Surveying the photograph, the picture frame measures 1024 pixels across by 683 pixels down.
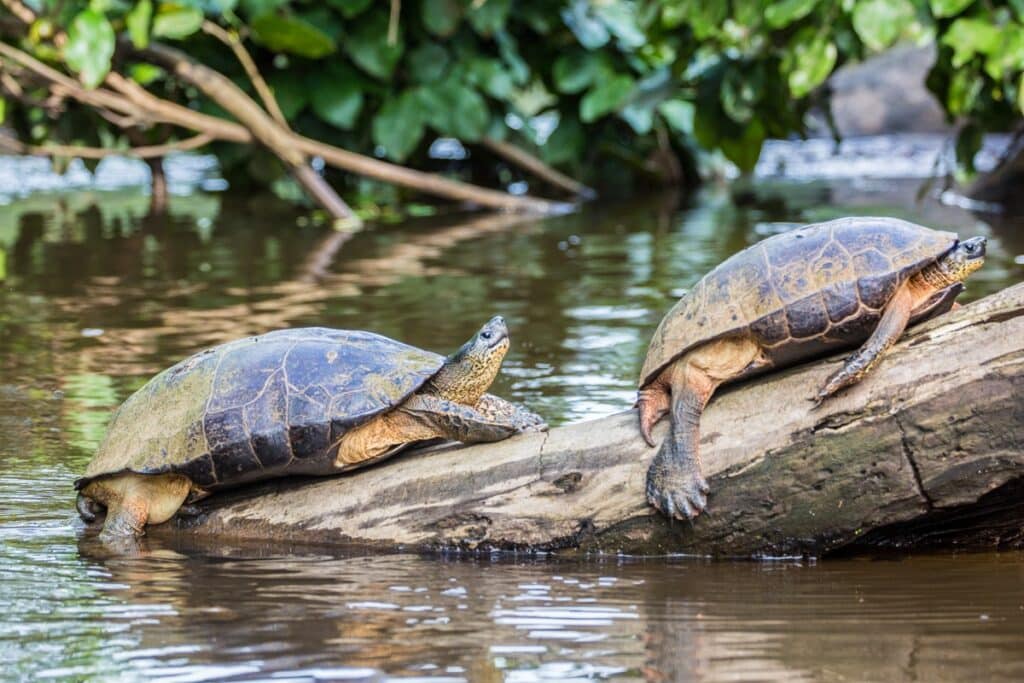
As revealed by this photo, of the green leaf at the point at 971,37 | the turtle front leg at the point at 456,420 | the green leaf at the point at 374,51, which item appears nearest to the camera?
the turtle front leg at the point at 456,420

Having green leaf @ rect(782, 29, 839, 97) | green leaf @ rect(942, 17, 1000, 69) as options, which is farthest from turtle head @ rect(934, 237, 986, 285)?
green leaf @ rect(782, 29, 839, 97)

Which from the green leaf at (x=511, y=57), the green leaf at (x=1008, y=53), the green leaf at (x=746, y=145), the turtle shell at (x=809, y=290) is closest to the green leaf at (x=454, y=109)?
the green leaf at (x=511, y=57)

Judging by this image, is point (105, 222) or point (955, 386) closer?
point (955, 386)

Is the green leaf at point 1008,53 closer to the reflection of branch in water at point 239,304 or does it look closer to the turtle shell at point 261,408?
the reflection of branch in water at point 239,304

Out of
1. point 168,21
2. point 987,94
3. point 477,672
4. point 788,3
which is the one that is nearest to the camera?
point 477,672

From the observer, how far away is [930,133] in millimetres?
19422

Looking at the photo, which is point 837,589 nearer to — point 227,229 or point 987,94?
point 987,94

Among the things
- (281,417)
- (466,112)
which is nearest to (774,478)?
(281,417)

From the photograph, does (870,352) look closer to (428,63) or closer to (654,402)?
(654,402)

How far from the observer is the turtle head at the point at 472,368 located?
181 inches

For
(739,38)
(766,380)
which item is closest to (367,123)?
(739,38)

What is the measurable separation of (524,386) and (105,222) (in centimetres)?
709

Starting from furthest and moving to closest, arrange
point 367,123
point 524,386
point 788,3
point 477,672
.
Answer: point 367,123 < point 788,3 < point 524,386 < point 477,672

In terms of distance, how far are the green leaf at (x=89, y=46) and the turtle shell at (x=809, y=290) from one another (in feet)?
23.4
